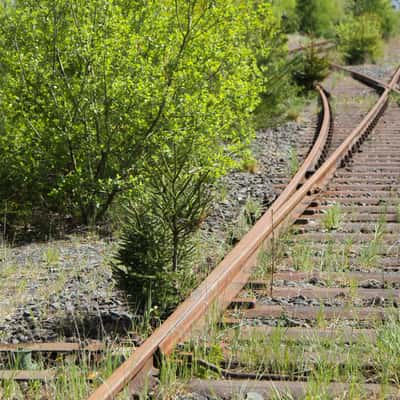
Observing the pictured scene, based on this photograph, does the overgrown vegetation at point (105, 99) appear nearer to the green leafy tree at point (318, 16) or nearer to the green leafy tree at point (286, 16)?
the green leafy tree at point (286, 16)

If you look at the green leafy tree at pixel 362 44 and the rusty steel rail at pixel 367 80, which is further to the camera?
the green leafy tree at pixel 362 44

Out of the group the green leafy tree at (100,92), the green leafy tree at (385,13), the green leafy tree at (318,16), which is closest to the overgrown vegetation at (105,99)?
the green leafy tree at (100,92)

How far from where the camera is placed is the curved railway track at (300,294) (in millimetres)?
2965

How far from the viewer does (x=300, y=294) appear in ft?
13.6

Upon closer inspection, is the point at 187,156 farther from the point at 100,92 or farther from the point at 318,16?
the point at 318,16

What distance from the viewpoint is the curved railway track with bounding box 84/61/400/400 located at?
296cm

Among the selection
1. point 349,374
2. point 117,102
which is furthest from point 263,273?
point 117,102

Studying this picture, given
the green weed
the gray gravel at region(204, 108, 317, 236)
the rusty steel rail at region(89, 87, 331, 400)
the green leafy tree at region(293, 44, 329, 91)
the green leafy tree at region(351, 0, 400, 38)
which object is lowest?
the rusty steel rail at region(89, 87, 331, 400)

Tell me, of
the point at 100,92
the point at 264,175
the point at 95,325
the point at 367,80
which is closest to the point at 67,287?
the point at 95,325

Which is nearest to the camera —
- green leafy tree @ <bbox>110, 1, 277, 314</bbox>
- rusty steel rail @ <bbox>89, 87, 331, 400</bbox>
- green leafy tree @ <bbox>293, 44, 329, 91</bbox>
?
rusty steel rail @ <bbox>89, 87, 331, 400</bbox>

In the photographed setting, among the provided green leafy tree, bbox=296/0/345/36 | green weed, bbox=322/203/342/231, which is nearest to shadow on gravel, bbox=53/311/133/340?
green weed, bbox=322/203/342/231

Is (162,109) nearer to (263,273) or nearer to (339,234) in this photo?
(339,234)

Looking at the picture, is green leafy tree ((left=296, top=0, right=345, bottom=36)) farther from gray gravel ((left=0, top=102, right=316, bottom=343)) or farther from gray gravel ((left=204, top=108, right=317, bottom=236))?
gray gravel ((left=0, top=102, right=316, bottom=343))

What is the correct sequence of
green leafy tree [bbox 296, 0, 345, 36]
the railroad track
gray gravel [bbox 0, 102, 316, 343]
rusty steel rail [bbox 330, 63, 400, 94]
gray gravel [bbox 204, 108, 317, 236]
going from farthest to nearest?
green leafy tree [bbox 296, 0, 345, 36]
rusty steel rail [bbox 330, 63, 400, 94]
gray gravel [bbox 204, 108, 317, 236]
gray gravel [bbox 0, 102, 316, 343]
the railroad track
